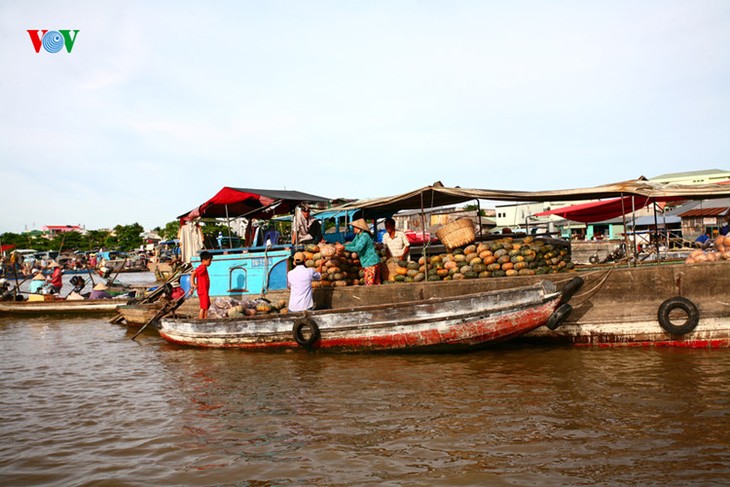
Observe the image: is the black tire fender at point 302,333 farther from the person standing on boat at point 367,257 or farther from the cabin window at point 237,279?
the cabin window at point 237,279

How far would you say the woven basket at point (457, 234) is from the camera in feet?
35.0

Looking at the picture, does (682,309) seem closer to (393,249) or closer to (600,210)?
(600,210)

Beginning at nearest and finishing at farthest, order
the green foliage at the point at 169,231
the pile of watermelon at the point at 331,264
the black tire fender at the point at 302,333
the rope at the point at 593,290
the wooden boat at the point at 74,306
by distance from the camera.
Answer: the rope at the point at 593,290, the black tire fender at the point at 302,333, the pile of watermelon at the point at 331,264, the wooden boat at the point at 74,306, the green foliage at the point at 169,231

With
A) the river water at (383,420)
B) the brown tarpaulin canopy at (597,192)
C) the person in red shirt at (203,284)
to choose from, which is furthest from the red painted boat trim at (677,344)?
the person in red shirt at (203,284)

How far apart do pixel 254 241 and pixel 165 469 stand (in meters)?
8.85

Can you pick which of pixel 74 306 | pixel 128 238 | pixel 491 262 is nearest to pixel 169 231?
pixel 128 238

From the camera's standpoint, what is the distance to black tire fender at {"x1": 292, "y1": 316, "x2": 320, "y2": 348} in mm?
9898

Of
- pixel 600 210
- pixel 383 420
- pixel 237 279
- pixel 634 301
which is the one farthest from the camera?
pixel 600 210

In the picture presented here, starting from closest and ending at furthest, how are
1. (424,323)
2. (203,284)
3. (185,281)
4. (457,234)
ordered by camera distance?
(424,323), (457,234), (203,284), (185,281)

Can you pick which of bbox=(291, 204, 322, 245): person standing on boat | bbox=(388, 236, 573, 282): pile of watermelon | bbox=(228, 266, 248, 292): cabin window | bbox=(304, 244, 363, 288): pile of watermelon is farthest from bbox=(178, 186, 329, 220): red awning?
bbox=(388, 236, 573, 282): pile of watermelon

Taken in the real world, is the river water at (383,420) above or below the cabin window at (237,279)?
below

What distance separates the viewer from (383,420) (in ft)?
20.3

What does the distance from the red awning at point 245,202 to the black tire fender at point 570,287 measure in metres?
6.45

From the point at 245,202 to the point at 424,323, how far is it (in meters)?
6.14
